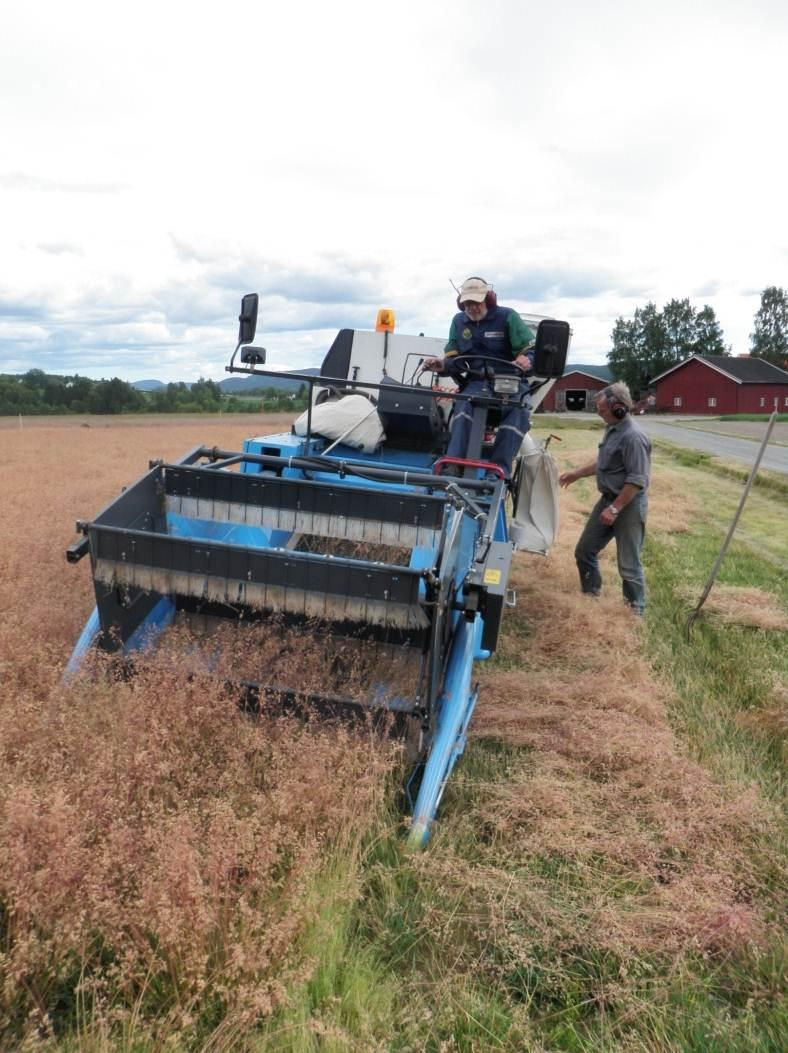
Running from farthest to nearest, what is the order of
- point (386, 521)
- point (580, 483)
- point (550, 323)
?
point (580, 483) → point (550, 323) → point (386, 521)

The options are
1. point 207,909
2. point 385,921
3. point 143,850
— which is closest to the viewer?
point 207,909

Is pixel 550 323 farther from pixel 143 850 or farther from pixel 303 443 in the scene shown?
pixel 143 850

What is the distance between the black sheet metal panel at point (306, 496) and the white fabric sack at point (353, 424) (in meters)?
1.61

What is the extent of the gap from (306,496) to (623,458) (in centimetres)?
280

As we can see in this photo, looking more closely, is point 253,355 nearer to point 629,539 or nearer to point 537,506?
point 537,506

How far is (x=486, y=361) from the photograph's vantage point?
5395mm

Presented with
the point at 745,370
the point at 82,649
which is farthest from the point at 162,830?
the point at 745,370

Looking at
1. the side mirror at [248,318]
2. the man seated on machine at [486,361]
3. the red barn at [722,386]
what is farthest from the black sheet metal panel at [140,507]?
the red barn at [722,386]

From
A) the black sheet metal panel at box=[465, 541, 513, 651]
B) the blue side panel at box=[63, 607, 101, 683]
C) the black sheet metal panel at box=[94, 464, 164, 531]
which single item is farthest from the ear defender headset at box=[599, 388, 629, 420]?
the blue side panel at box=[63, 607, 101, 683]

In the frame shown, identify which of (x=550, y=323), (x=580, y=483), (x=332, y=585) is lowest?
(x=580, y=483)

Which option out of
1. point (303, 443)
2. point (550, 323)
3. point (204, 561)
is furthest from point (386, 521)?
point (303, 443)

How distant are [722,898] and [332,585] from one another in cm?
185

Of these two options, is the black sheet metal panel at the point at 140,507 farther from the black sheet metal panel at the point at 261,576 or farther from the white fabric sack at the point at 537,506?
the white fabric sack at the point at 537,506

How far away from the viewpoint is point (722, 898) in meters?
2.82
